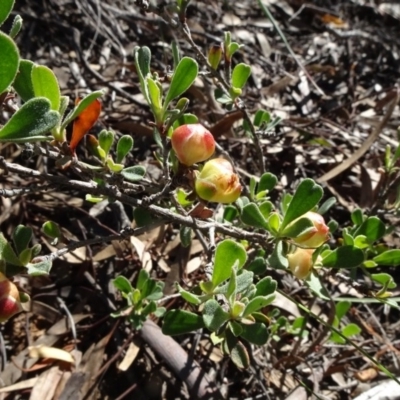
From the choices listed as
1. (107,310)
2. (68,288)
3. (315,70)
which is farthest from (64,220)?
(315,70)

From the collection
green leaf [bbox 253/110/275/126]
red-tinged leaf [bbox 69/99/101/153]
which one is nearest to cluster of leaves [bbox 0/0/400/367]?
red-tinged leaf [bbox 69/99/101/153]

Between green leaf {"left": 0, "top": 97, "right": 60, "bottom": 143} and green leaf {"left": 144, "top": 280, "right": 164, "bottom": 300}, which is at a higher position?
green leaf {"left": 0, "top": 97, "right": 60, "bottom": 143}

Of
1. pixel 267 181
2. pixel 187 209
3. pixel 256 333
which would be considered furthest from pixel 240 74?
pixel 256 333

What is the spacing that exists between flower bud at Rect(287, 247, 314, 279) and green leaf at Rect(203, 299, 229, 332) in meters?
0.28

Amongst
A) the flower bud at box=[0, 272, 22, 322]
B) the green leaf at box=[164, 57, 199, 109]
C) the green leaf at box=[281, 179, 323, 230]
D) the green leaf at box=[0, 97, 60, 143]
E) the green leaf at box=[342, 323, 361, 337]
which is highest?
the green leaf at box=[0, 97, 60, 143]

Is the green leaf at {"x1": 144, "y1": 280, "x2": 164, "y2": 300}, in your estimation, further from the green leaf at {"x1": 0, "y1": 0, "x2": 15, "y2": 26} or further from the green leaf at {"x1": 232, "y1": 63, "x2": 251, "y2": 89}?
the green leaf at {"x1": 0, "y1": 0, "x2": 15, "y2": 26}

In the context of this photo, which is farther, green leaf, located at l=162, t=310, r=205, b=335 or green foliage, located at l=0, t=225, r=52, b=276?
green leaf, located at l=162, t=310, r=205, b=335

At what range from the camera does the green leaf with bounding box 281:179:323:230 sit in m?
1.32

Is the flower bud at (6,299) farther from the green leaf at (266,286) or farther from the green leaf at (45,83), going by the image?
the green leaf at (266,286)

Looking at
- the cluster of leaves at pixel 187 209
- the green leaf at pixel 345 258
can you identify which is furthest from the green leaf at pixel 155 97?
the green leaf at pixel 345 258

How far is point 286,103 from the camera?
2879 mm

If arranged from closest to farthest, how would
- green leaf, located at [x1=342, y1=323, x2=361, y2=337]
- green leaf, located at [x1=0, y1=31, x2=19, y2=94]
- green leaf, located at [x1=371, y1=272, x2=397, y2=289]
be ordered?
1. green leaf, located at [x1=0, y1=31, x2=19, y2=94]
2. green leaf, located at [x1=371, y1=272, x2=397, y2=289]
3. green leaf, located at [x1=342, y1=323, x2=361, y2=337]

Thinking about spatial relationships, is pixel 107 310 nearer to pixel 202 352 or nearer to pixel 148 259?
pixel 148 259

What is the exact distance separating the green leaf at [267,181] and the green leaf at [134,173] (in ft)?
1.52
